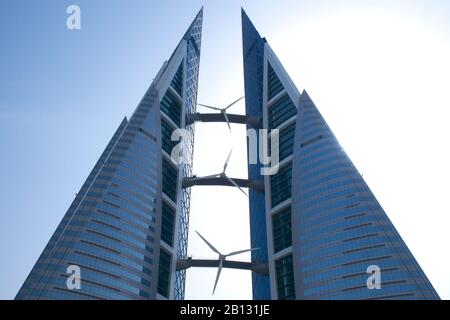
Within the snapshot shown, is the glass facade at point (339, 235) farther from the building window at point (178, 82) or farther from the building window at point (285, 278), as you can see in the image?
the building window at point (178, 82)

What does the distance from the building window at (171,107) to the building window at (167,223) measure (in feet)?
125

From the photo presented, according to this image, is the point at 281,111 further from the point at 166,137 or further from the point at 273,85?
the point at 166,137

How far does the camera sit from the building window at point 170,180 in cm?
15291

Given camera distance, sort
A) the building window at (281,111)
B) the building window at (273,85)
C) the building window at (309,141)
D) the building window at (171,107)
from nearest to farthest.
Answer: the building window at (309,141) < the building window at (281,111) < the building window at (171,107) < the building window at (273,85)

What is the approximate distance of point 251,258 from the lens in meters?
164

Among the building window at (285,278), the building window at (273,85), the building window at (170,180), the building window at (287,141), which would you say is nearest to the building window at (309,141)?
the building window at (287,141)

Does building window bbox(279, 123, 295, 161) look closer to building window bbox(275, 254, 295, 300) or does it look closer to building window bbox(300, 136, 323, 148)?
building window bbox(300, 136, 323, 148)

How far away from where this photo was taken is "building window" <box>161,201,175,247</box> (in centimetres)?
14400

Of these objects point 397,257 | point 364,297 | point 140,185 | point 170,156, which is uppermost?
point 170,156
